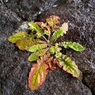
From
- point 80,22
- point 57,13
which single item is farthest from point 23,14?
point 80,22

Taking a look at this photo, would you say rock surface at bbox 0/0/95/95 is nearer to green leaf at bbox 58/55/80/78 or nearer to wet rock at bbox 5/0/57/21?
wet rock at bbox 5/0/57/21

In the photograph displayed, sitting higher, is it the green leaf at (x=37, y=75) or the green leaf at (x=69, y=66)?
the green leaf at (x=37, y=75)

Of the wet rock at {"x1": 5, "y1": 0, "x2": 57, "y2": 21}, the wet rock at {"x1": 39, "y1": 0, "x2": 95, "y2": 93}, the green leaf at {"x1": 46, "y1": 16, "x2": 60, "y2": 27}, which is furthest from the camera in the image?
the wet rock at {"x1": 5, "y1": 0, "x2": 57, "y2": 21}

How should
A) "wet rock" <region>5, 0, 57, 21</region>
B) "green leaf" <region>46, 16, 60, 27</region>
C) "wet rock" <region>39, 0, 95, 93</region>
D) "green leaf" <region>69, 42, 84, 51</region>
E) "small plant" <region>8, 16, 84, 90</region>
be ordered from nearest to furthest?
"small plant" <region>8, 16, 84, 90</region> < "wet rock" <region>39, 0, 95, 93</region> < "green leaf" <region>69, 42, 84, 51</region> < "green leaf" <region>46, 16, 60, 27</region> < "wet rock" <region>5, 0, 57, 21</region>

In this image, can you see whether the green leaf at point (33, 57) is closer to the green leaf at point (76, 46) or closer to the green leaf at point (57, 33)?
the green leaf at point (57, 33)

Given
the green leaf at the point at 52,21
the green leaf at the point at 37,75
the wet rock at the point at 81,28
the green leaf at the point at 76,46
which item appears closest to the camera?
the green leaf at the point at 37,75

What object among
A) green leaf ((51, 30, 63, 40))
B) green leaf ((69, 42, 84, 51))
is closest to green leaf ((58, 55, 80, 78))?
green leaf ((69, 42, 84, 51))

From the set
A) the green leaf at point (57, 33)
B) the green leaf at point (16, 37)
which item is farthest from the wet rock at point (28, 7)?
the green leaf at point (57, 33)

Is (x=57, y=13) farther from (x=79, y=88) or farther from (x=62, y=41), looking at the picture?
(x=79, y=88)
